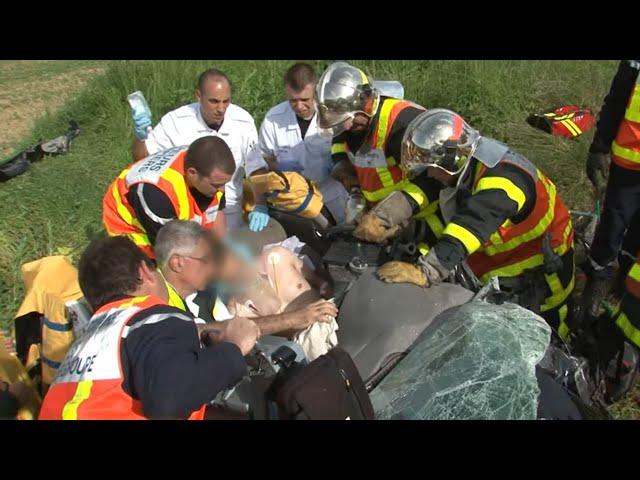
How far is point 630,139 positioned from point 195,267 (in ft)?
9.29

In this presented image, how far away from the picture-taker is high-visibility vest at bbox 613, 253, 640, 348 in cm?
290

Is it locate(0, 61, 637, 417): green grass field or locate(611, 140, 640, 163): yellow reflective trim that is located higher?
locate(611, 140, 640, 163): yellow reflective trim

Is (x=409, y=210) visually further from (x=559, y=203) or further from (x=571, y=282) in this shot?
(x=571, y=282)

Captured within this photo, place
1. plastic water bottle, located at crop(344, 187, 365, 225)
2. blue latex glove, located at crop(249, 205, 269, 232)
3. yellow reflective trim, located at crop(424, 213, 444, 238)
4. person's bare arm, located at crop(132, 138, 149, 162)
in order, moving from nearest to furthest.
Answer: yellow reflective trim, located at crop(424, 213, 444, 238), plastic water bottle, located at crop(344, 187, 365, 225), blue latex glove, located at crop(249, 205, 269, 232), person's bare arm, located at crop(132, 138, 149, 162)

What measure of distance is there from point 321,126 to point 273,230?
92 centimetres

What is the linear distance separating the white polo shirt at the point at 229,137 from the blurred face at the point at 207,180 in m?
1.05

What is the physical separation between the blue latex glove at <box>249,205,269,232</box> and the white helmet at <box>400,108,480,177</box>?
164 cm

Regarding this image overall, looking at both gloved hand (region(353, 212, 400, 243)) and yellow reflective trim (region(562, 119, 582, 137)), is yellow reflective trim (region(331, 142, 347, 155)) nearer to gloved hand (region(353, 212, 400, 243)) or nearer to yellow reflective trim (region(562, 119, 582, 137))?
gloved hand (region(353, 212, 400, 243))

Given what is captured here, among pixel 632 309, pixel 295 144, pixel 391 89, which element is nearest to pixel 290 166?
pixel 295 144

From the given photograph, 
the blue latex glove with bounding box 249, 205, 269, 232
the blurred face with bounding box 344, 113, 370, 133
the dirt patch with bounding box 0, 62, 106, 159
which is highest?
the blurred face with bounding box 344, 113, 370, 133

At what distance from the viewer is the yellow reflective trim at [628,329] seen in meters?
2.97

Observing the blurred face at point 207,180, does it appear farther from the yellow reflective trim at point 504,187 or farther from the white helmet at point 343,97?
the yellow reflective trim at point 504,187

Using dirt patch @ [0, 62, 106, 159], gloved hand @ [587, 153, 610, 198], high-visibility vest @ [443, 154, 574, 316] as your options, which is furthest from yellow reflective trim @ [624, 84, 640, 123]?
dirt patch @ [0, 62, 106, 159]

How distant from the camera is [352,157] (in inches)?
159
